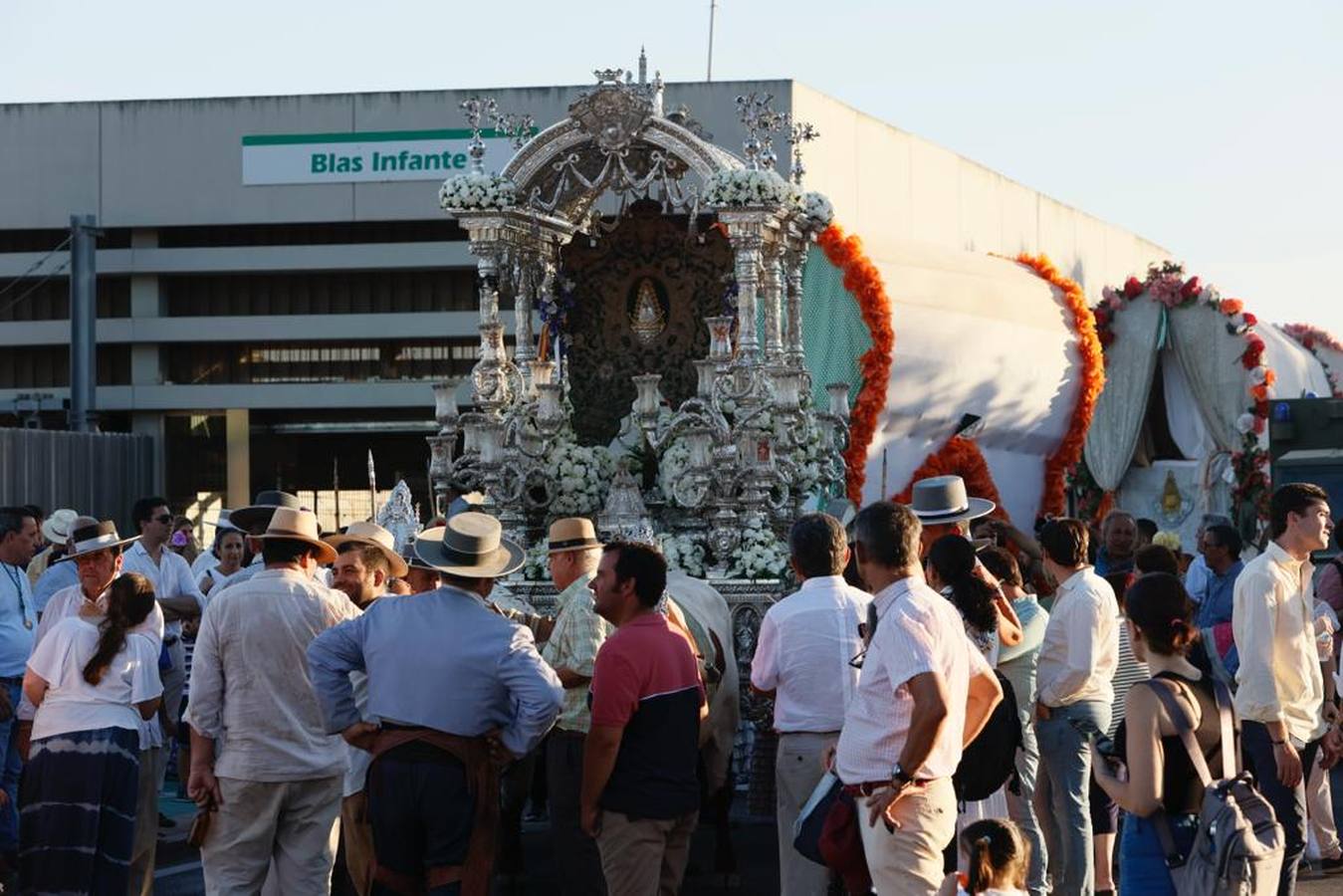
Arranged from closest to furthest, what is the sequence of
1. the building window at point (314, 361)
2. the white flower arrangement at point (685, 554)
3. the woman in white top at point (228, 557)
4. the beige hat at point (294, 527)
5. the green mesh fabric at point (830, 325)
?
1. the beige hat at point (294, 527)
2. the woman in white top at point (228, 557)
3. the white flower arrangement at point (685, 554)
4. the green mesh fabric at point (830, 325)
5. the building window at point (314, 361)

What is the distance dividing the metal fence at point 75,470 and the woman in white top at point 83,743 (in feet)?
67.6

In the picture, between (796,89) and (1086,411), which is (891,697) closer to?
(1086,411)

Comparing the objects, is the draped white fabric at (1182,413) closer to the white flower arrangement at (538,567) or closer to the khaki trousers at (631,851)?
the white flower arrangement at (538,567)

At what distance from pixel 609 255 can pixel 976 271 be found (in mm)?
7610

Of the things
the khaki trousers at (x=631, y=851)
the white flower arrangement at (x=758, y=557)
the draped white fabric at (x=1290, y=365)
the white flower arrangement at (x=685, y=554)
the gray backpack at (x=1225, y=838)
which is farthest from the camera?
the draped white fabric at (x=1290, y=365)

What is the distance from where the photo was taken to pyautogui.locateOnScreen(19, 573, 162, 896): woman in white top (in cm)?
862

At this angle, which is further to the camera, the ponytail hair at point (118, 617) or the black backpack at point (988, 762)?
the ponytail hair at point (118, 617)

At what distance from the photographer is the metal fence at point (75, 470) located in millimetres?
29266

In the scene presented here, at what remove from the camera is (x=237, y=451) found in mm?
46219

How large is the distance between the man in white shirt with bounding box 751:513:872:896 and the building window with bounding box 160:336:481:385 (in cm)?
3806

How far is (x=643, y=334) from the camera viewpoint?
17.1m

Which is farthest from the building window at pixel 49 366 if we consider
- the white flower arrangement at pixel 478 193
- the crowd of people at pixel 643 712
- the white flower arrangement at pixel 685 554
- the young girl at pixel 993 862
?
the young girl at pixel 993 862

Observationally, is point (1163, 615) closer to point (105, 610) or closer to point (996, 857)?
point (996, 857)

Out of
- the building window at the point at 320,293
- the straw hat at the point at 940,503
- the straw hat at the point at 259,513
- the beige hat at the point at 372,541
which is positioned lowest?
the beige hat at the point at 372,541
